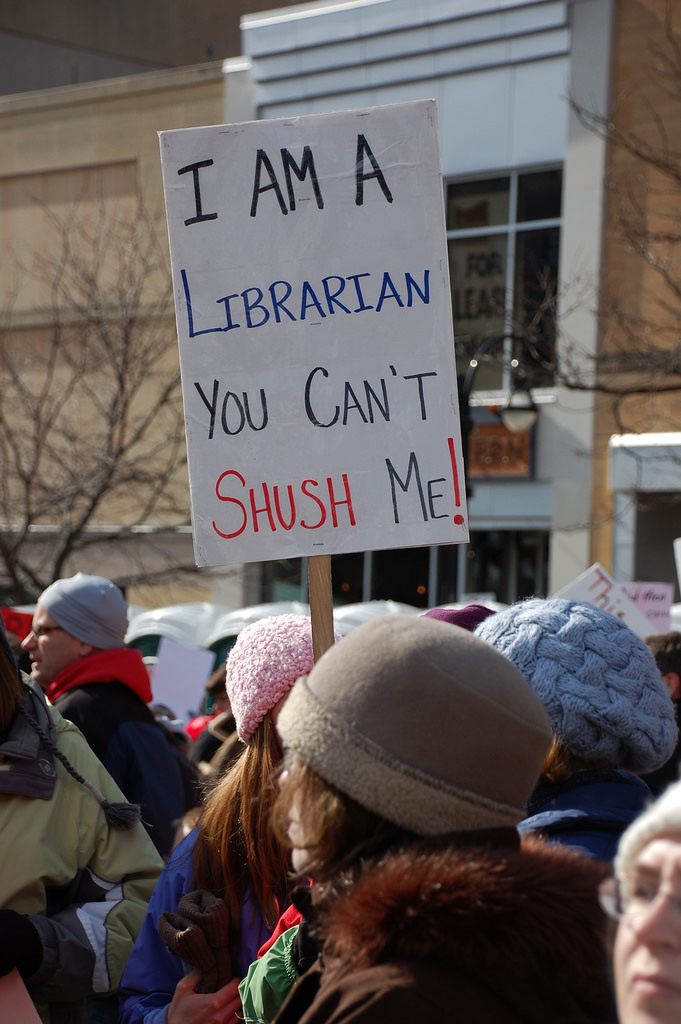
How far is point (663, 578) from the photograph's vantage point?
Result: 1673cm

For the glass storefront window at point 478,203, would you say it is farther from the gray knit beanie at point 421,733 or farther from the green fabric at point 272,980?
the gray knit beanie at point 421,733

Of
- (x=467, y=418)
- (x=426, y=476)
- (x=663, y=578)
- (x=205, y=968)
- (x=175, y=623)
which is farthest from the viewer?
(x=663, y=578)

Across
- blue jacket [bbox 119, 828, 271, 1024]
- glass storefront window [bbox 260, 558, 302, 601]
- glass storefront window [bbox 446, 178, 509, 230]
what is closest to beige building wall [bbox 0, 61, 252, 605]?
glass storefront window [bbox 260, 558, 302, 601]

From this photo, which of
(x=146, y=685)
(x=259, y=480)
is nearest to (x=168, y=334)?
(x=146, y=685)

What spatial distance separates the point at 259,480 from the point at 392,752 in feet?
4.58

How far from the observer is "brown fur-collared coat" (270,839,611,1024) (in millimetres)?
1653

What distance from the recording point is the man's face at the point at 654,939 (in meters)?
1.35

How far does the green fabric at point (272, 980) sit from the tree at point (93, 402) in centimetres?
1208

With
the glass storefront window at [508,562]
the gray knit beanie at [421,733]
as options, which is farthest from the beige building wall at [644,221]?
the gray knit beanie at [421,733]

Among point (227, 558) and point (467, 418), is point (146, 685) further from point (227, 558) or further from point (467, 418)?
point (467, 418)

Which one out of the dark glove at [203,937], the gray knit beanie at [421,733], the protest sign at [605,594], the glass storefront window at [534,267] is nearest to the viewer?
the gray knit beanie at [421,733]

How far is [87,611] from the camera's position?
15.1ft

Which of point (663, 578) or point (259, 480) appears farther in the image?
point (663, 578)

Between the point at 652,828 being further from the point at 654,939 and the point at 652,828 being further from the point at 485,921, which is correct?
the point at 485,921
